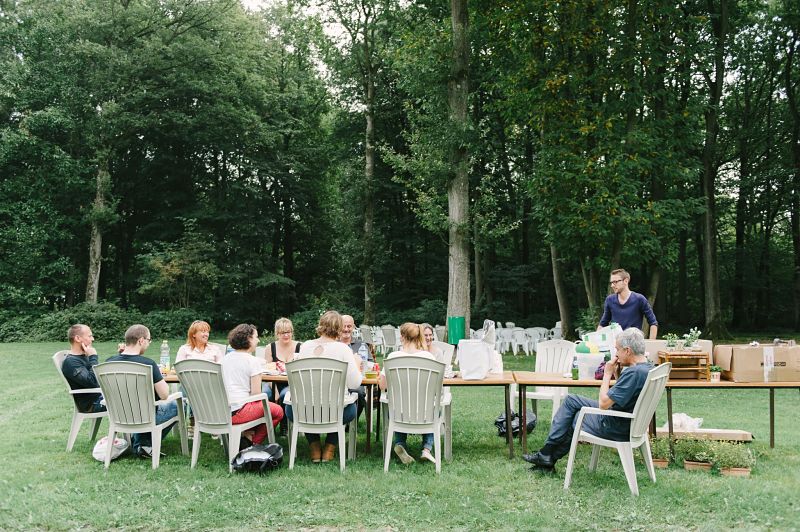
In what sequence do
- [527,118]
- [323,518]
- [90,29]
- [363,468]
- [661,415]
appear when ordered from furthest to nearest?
[90,29]
[527,118]
[661,415]
[363,468]
[323,518]

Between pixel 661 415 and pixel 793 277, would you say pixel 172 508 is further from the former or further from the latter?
pixel 793 277

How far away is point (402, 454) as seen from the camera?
566 centimetres

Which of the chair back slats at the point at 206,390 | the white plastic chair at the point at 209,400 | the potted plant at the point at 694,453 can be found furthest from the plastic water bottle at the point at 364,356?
the potted plant at the point at 694,453

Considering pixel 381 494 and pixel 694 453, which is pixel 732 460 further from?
pixel 381 494

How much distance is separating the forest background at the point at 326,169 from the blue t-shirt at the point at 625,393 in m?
9.05

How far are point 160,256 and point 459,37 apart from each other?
13101 mm

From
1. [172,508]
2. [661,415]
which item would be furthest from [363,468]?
[661,415]

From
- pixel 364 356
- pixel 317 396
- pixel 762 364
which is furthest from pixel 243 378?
pixel 762 364

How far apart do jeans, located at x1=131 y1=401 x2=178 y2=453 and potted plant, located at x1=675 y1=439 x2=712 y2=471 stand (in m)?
4.44

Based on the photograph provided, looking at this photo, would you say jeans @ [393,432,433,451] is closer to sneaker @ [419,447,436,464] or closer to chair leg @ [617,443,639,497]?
sneaker @ [419,447,436,464]

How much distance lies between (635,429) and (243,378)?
3.21 m

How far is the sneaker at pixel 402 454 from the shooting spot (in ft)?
18.4

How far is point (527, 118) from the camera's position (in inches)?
552

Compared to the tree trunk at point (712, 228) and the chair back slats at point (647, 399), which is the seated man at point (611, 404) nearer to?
the chair back slats at point (647, 399)
